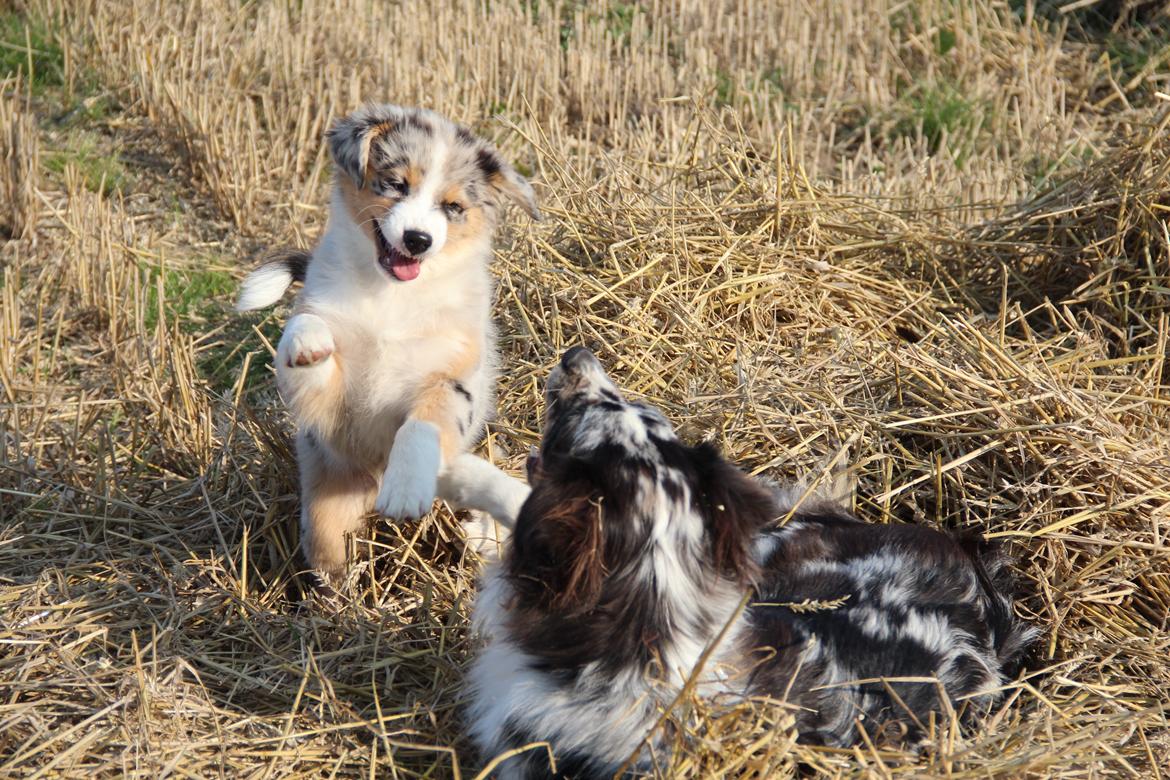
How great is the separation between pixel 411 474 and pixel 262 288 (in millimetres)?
1019

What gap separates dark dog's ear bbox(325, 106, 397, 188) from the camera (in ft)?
12.8

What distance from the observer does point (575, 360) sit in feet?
10.4

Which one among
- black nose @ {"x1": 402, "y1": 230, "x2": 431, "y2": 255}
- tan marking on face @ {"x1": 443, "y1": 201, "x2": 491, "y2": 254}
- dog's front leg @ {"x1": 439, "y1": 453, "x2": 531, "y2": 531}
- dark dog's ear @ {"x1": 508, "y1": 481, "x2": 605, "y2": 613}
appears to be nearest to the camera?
dark dog's ear @ {"x1": 508, "y1": 481, "x2": 605, "y2": 613}

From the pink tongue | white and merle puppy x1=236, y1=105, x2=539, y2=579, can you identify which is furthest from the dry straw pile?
the pink tongue

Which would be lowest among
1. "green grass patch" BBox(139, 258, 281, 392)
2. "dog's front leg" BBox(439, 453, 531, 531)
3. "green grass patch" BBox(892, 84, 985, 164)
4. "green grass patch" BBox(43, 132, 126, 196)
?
"green grass patch" BBox(139, 258, 281, 392)

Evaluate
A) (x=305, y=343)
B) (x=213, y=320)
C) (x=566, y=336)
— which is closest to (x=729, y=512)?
(x=305, y=343)

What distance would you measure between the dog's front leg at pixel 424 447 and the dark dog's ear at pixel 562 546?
727mm

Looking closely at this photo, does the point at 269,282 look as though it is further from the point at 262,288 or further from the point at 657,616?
the point at 657,616

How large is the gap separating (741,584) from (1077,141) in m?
5.12

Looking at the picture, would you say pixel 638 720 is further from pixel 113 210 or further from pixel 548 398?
pixel 113 210

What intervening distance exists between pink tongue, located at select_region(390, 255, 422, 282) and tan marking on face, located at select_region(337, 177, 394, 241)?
5.2 inches

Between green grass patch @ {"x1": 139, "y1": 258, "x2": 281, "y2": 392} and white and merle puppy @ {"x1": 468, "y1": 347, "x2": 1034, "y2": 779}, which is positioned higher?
white and merle puppy @ {"x1": 468, "y1": 347, "x2": 1034, "y2": 779}

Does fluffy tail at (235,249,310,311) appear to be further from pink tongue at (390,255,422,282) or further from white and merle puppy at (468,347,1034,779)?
white and merle puppy at (468,347,1034,779)

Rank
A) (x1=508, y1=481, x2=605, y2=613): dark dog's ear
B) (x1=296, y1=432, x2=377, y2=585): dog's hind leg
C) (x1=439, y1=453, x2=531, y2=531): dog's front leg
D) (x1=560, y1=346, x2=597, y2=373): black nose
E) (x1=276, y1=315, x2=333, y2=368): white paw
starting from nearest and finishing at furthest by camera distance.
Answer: (x1=508, y1=481, x2=605, y2=613): dark dog's ear
(x1=560, y1=346, x2=597, y2=373): black nose
(x1=439, y1=453, x2=531, y2=531): dog's front leg
(x1=276, y1=315, x2=333, y2=368): white paw
(x1=296, y1=432, x2=377, y2=585): dog's hind leg
